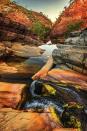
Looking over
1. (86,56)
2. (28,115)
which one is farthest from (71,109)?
(86,56)

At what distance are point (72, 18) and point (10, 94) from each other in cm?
4319

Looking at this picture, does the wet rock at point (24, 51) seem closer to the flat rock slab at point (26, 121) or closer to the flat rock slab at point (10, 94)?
the flat rock slab at point (10, 94)

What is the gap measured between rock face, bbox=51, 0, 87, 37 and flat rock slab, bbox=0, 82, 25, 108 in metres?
36.0

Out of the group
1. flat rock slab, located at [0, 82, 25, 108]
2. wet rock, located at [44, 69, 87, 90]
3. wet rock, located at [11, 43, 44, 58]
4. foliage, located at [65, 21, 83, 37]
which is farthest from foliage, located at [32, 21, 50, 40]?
flat rock slab, located at [0, 82, 25, 108]

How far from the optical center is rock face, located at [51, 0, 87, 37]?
5403cm

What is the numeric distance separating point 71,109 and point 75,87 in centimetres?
308

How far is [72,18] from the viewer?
57.8m

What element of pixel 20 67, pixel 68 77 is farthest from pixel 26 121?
pixel 20 67

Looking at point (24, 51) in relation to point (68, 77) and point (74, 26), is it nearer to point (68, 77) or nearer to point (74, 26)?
point (68, 77)

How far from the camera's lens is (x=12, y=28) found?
41.0m

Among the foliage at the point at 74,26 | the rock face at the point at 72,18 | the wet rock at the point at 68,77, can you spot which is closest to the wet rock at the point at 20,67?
the wet rock at the point at 68,77

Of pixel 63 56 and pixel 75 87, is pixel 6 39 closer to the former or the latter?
pixel 63 56

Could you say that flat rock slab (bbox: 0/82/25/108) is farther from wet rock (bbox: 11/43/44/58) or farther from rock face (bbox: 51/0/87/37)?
rock face (bbox: 51/0/87/37)

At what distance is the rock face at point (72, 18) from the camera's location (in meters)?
54.0
